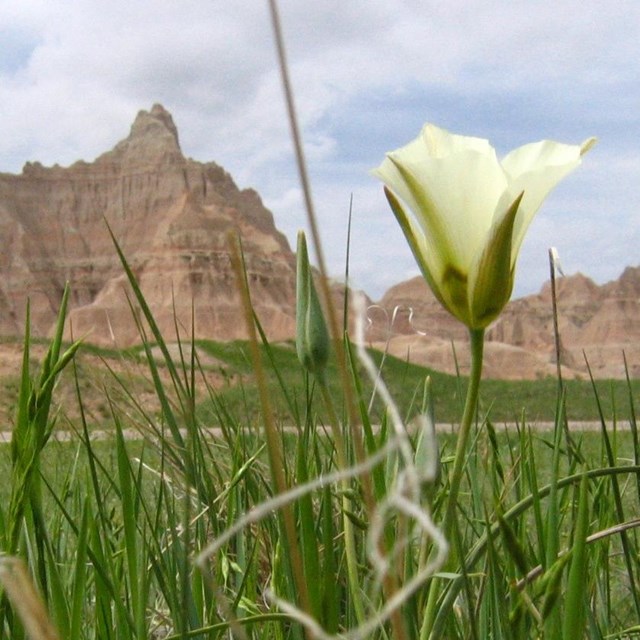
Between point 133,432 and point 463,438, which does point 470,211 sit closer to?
point 463,438

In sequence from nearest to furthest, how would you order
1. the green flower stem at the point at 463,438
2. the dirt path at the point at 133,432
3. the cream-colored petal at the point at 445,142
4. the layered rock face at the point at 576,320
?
the green flower stem at the point at 463,438 → the cream-colored petal at the point at 445,142 → the dirt path at the point at 133,432 → the layered rock face at the point at 576,320

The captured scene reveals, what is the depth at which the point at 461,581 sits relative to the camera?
1.48 ft

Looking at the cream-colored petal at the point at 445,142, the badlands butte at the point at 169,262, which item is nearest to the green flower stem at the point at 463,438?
the cream-colored petal at the point at 445,142

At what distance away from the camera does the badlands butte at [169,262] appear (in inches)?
1485

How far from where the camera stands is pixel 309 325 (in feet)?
1.65

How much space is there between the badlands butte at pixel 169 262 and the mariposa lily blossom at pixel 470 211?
34456mm

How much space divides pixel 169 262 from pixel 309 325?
129 feet

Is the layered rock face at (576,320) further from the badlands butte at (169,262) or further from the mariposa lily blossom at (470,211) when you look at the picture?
the mariposa lily blossom at (470,211)

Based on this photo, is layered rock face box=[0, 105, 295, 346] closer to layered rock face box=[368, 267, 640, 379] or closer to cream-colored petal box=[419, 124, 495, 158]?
layered rock face box=[368, 267, 640, 379]

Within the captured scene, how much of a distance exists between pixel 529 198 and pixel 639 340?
1856 inches

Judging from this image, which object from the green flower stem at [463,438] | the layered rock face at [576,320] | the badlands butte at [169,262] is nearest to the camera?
the green flower stem at [463,438]

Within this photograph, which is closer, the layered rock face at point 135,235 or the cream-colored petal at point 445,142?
the cream-colored petal at point 445,142

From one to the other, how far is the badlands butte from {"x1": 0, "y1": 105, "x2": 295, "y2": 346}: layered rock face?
7 cm

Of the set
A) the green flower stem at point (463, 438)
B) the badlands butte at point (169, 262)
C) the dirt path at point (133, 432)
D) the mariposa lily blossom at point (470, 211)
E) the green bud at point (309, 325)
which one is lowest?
the dirt path at point (133, 432)
